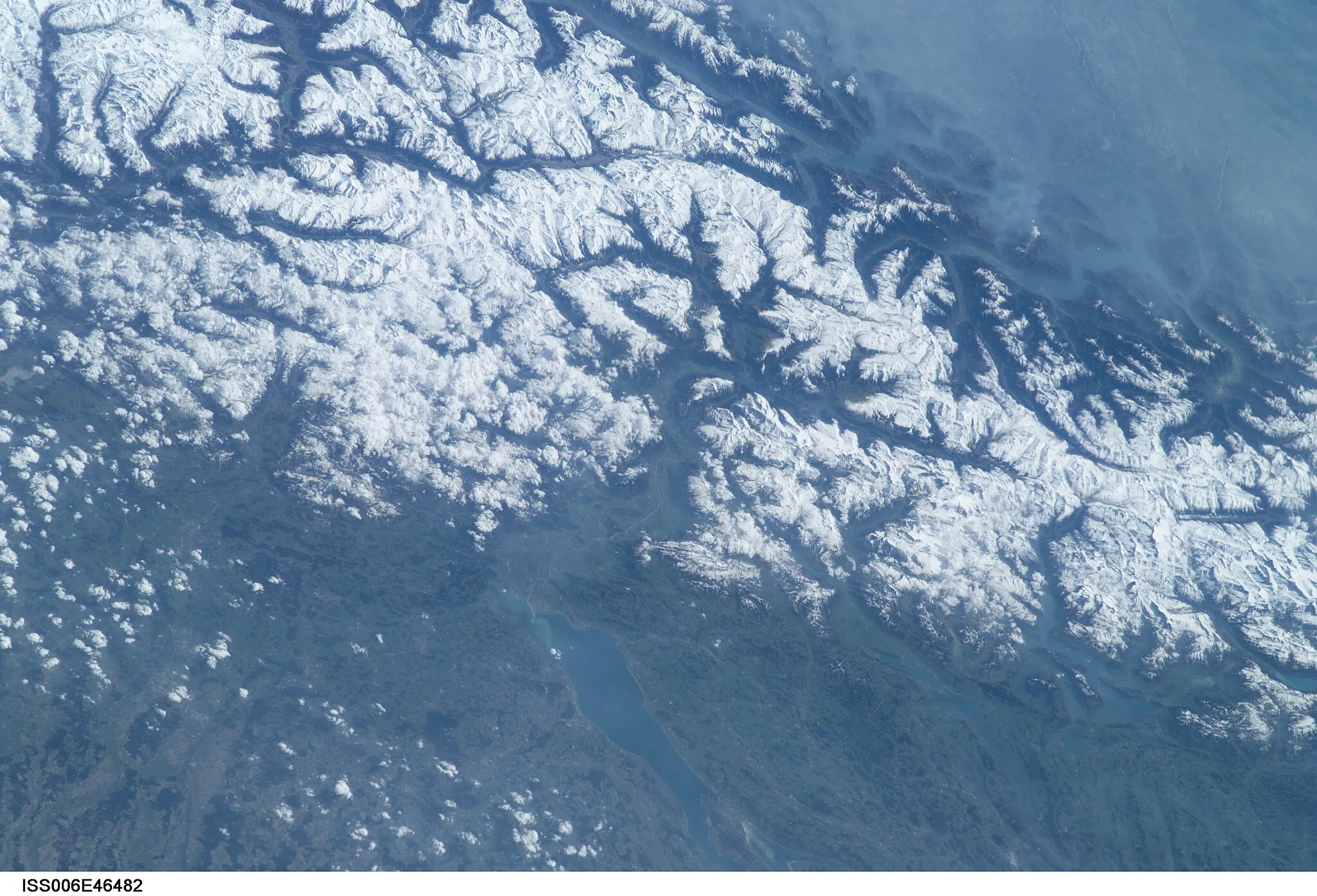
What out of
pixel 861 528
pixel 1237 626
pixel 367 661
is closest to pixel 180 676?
pixel 367 661

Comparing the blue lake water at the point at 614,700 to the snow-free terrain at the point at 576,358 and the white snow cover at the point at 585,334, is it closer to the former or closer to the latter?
the snow-free terrain at the point at 576,358

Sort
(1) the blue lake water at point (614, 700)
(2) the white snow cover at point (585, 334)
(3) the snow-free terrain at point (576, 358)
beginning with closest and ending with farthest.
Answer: (1) the blue lake water at point (614, 700) → (3) the snow-free terrain at point (576, 358) → (2) the white snow cover at point (585, 334)

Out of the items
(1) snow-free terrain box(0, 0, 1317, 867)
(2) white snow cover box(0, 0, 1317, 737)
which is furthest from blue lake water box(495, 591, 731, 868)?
(2) white snow cover box(0, 0, 1317, 737)

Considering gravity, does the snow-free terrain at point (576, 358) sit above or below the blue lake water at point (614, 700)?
above

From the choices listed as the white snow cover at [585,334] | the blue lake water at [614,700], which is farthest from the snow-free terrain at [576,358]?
the blue lake water at [614,700]

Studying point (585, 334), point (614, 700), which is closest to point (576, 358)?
point (585, 334)

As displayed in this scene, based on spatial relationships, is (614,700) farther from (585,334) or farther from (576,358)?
(585,334)

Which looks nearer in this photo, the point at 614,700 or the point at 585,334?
the point at 614,700

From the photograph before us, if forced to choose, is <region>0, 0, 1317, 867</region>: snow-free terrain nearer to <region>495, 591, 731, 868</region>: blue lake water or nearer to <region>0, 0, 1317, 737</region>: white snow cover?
<region>0, 0, 1317, 737</region>: white snow cover
